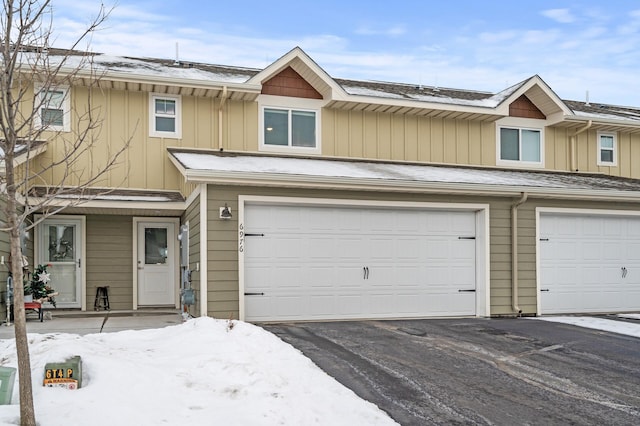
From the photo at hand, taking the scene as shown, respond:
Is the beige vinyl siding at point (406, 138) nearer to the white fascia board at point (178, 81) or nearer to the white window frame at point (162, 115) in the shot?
the white fascia board at point (178, 81)

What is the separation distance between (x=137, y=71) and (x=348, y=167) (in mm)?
4808

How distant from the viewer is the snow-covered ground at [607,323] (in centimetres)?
966

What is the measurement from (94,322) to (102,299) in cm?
240

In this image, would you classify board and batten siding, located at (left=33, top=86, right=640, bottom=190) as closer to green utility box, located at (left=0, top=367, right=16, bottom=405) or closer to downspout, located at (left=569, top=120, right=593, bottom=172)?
downspout, located at (left=569, top=120, right=593, bottom=172)

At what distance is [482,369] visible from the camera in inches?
266

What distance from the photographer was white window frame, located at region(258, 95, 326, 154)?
12.6 meters

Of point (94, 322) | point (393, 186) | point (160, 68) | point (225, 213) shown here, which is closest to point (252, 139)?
point (160, 68)

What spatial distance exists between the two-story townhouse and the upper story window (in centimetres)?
100

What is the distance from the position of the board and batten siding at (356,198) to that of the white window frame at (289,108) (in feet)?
8.26

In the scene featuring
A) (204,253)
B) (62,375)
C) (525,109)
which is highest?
(525,109)

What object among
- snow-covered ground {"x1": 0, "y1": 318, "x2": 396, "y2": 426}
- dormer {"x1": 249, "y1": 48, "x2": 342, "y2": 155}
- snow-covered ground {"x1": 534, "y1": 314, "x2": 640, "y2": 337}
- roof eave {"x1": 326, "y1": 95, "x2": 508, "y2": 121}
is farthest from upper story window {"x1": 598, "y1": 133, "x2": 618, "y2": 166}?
snow-covered ground {"x1": 0, "y1": 318, "x2": 396, "y2": 426}

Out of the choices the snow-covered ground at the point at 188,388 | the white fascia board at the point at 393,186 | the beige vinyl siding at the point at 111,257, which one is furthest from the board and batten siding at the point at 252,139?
the snow-covered ground at the point at 188,388

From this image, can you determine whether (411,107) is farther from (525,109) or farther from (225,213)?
(225,213)

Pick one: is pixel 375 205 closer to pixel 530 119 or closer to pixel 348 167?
pixel 348 167
